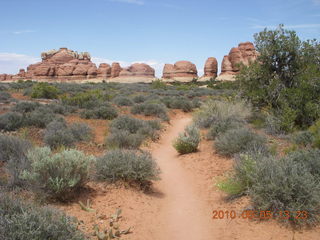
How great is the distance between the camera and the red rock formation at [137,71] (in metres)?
89.8

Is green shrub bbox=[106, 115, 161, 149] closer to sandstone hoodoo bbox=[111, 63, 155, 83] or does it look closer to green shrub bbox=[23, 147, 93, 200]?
green shrub bbox=[23, 147, 93, 200]

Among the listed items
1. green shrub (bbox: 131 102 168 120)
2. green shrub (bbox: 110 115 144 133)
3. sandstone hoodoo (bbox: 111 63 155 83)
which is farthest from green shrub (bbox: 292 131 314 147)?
sandstone hoodoo (bbox: 111 63 155 83)

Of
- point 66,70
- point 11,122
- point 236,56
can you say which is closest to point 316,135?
point 11,122

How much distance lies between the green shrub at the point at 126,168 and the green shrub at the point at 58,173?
1.83 ft

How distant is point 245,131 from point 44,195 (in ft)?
18.3

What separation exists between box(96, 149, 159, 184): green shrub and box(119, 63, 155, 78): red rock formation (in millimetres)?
84891

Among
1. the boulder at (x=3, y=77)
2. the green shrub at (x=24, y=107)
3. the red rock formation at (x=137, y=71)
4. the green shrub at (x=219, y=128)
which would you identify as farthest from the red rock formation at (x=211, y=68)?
the boulder at (x=3, y=77)

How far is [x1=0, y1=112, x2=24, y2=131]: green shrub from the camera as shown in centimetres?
936

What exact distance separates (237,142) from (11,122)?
791cm

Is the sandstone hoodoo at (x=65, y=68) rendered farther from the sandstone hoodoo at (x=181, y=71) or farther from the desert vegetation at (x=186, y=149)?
the desert vegetation at (x=186, y=149)

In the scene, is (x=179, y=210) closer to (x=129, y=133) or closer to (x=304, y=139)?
(x=304, y=139)

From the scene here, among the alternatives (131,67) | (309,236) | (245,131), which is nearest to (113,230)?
(309,236)

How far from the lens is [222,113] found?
11406 mm

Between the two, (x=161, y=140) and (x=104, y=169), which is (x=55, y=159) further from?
(x=161, y=140)
